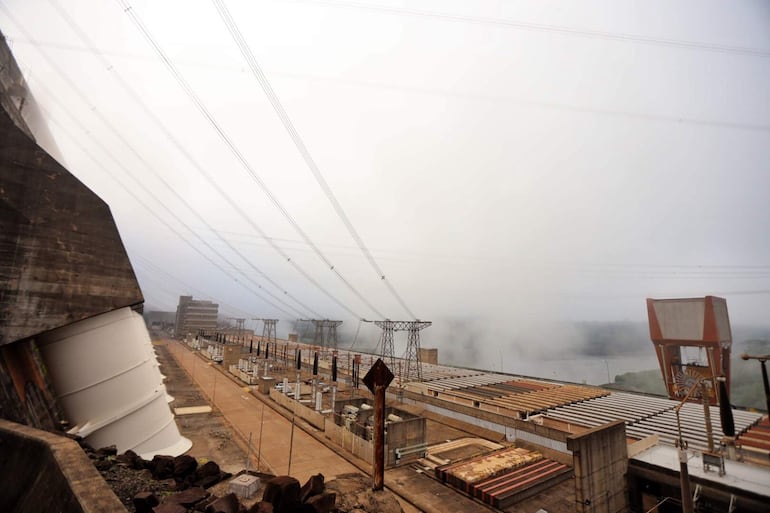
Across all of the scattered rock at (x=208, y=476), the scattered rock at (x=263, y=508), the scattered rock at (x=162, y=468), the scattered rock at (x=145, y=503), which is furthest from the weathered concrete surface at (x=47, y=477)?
the scattered rock at (x=208, y=476)

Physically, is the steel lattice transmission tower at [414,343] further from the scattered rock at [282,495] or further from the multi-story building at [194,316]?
the multi-story building at [194,316]

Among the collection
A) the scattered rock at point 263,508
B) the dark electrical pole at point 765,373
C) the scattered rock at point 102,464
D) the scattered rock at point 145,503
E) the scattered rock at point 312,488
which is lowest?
the scattered rock at point 102,464

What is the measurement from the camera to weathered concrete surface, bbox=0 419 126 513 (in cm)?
580

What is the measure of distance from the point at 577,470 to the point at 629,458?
448 centimetres

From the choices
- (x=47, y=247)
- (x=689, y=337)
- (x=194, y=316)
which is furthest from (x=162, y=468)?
(x=194, y=316)

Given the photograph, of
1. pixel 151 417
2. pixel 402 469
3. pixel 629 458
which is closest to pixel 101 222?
pixel 151 417

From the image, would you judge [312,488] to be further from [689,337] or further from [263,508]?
[689,337]

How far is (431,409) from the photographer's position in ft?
108

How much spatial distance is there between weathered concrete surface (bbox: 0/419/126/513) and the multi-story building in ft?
541

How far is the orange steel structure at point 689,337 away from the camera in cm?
3531

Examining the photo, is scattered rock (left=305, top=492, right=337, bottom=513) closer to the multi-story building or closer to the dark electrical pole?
the dark electrical pole

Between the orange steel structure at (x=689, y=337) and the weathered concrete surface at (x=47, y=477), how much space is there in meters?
46.8

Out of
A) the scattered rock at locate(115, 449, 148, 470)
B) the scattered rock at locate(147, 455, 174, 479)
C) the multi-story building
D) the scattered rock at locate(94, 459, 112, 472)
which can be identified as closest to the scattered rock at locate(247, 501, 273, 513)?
the scattered rock at locate(147, 455, 174, 479)

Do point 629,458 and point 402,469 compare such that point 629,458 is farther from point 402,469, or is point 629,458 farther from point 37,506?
point 37,506
